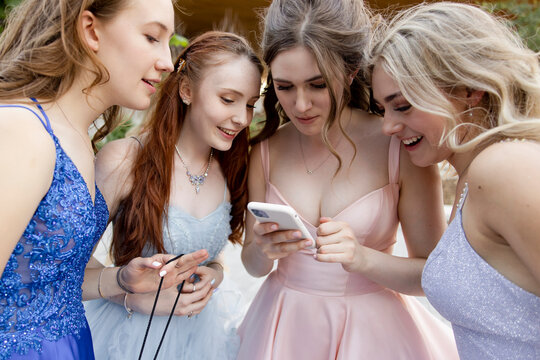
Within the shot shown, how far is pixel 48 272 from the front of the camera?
1467 millimetres

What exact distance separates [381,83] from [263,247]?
0.75 metres

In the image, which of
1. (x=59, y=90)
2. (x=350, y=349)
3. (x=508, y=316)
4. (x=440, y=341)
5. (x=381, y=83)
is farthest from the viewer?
A: (x=440, y=341)

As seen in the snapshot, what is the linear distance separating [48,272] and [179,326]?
2.78ft

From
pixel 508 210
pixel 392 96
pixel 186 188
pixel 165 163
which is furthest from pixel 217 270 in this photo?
pixel 508 210

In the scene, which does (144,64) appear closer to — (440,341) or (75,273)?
(75,273)

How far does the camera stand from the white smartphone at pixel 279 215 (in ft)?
5.27

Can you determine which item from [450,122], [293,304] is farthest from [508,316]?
[293,304]

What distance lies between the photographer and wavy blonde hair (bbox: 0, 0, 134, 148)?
1543mm

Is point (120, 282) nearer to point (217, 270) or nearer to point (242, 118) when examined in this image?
point (217, 270)

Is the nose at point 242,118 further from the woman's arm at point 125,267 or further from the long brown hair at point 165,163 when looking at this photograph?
the woman's arm at point 125,267

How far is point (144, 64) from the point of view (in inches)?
66.4

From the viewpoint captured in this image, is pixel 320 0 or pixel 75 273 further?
pixel 320 0

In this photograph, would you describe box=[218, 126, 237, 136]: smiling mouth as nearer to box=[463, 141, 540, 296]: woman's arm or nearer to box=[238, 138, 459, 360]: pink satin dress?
box=[238, 138, 459, 360]: pink satin dress

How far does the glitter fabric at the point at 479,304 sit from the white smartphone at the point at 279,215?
1.49ft
